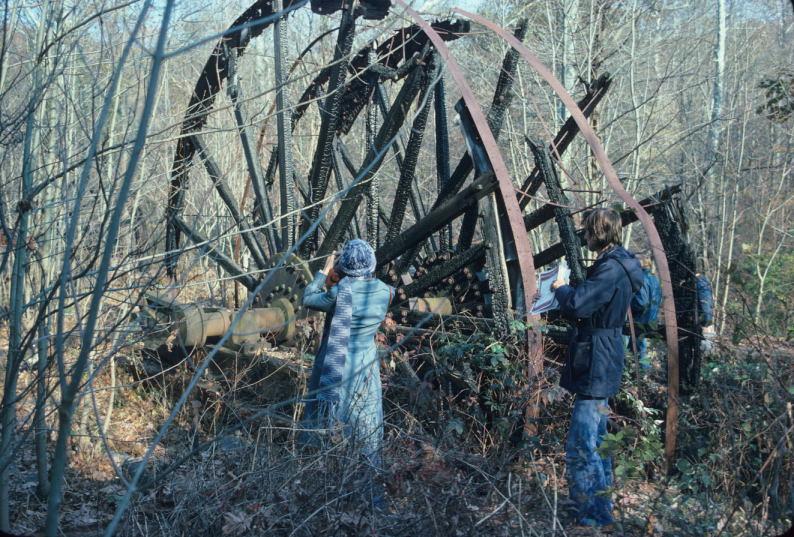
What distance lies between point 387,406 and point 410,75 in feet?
10.1

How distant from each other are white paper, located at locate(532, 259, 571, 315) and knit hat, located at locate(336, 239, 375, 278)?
1.11m

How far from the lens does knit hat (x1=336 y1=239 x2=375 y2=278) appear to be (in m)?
4.54

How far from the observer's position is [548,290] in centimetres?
494

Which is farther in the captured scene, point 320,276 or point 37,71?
point 320,276

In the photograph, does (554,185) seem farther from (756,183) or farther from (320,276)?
(756,183)

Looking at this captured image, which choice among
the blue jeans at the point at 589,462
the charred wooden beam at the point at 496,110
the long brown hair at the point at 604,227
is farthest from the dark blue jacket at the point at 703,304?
the charred wooden beam at the point at 496,110

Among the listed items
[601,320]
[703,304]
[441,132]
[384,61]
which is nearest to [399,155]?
[384,61]

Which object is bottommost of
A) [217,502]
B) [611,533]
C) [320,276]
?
[611,533]

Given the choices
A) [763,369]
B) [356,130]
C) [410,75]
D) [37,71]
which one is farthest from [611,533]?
[356,130]

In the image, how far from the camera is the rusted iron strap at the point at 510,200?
4.75 m

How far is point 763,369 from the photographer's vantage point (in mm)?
4402

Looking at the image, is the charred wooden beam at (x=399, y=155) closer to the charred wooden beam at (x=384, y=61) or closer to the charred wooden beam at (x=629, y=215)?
the charred wooden beam at (x=384, y=61)

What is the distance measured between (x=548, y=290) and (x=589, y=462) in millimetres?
1224

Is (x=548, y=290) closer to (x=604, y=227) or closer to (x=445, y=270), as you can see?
(x=604, y=227)
